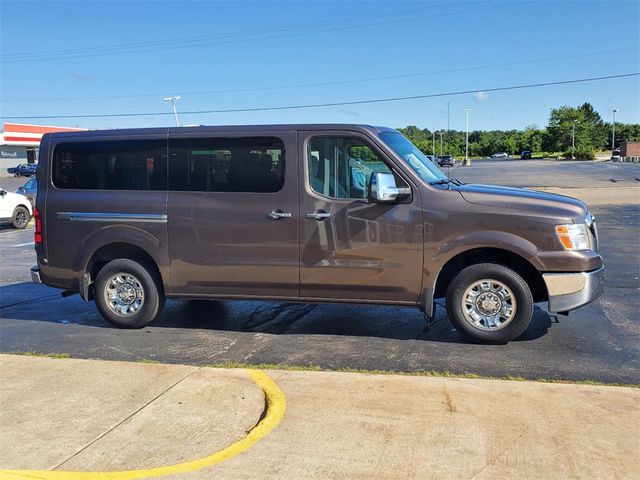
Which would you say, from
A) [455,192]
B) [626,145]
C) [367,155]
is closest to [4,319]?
[367,155]

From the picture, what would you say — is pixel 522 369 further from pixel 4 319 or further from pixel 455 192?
pixel 4 319

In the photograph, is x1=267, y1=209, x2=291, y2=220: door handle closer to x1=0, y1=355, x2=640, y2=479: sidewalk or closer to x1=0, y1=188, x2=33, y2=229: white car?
x1=0, y1=355, x2=640, y2=479: sidewalk

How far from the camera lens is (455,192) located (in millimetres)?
5551

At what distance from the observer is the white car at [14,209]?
695 inches

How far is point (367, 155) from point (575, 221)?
1987 mm

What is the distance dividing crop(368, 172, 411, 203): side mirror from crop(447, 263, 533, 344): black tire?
3.04 feet

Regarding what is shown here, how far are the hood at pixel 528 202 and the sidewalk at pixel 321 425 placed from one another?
1596 millimetres

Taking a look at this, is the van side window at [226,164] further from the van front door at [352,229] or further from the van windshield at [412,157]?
the van windshield at [412,157]

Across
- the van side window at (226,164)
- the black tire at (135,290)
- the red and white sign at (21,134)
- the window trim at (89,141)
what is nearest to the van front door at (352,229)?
the van side window at (226,164)

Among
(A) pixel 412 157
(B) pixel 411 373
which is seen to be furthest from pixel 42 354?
(A) pixel 412 157

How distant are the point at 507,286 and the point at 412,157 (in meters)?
1.56

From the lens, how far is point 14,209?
17922 millimetres

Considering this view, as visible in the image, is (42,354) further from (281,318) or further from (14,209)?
(14,209)

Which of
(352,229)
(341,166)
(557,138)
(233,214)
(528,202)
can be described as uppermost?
(557,138)
